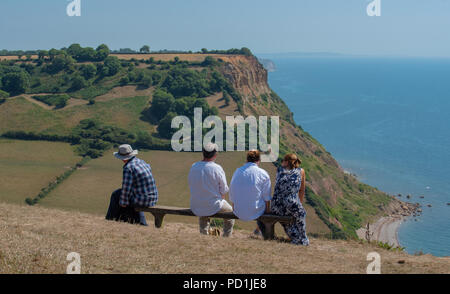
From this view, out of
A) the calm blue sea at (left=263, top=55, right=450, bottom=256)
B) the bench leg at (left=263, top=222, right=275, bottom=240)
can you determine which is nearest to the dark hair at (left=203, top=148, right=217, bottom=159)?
the bench leg at (left=263, top=222, right=275, bottom=240)

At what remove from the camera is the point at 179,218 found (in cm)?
4638

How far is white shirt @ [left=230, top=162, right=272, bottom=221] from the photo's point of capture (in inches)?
387

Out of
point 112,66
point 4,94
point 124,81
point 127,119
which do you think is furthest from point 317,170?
point 4,94

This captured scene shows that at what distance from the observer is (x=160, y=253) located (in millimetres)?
8516

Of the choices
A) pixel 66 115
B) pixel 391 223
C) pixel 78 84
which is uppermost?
pixel 78 84

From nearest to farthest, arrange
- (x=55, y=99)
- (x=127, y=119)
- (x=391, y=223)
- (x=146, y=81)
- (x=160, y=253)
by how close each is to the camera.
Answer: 1. (x=160, y=253)
2. (x=391, y=223)
3. (x=127, y=119)
4. (x=55, y=99)
5. (x=146, y=81)

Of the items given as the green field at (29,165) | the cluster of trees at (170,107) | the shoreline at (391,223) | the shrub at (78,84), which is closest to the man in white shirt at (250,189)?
the green field at (29,165)

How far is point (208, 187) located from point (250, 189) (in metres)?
0.94

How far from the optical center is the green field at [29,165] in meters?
55.5

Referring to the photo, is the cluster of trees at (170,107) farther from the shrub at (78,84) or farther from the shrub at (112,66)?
the shrub at (112,66)

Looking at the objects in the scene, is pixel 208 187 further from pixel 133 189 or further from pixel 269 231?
pixel 133 189

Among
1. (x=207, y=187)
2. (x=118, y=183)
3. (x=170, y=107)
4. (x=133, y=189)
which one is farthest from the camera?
(x=170, y=107)
